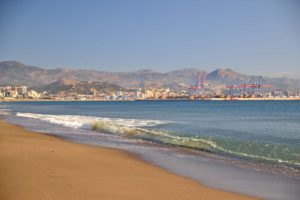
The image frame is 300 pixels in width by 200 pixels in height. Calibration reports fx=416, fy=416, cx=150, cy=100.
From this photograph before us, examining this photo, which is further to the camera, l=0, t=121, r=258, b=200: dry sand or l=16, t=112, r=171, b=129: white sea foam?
l=16, t=112, r=171, b=129: white sea foam

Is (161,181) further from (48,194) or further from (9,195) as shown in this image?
(9,195)

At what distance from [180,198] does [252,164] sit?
542 centimetres

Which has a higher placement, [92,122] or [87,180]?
[87,180]

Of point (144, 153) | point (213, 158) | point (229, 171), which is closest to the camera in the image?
point (229, 171)

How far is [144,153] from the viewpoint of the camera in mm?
14461

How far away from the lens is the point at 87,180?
8461 millimetres

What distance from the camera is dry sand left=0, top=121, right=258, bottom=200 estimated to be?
716 centimetres

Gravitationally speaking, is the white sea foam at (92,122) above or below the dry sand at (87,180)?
below

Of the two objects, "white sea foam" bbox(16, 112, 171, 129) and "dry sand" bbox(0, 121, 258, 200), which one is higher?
"dry sand" bbox(0, 121, 258, 200)

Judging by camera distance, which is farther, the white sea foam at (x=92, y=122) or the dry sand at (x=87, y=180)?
the white sea foam at (x=92, y=122)

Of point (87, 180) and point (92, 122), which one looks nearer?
point (87, 180)

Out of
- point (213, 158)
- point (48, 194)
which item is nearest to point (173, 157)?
point (213, 158)

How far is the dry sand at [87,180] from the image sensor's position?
7.16 meters

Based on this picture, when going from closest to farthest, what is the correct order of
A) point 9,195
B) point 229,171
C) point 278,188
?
point 9,195 < point 278,188 < point 229,171
